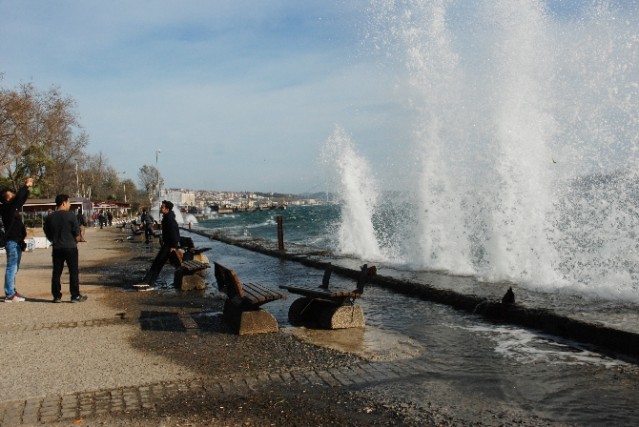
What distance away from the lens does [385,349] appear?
6.21 metres

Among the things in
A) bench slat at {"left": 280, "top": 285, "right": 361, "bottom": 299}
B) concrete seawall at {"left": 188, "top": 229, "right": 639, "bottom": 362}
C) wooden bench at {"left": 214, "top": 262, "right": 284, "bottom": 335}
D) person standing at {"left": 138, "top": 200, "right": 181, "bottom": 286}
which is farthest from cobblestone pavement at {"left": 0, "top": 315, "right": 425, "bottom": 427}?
person standing at {"left": 138, "top": 200, "right": 181, "bottom": 286}

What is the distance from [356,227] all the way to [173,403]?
16.4 metres

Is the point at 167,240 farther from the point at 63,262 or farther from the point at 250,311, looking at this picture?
the point at 250,311

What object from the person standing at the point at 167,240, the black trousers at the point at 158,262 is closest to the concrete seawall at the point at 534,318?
the person standing at the point at 167,240

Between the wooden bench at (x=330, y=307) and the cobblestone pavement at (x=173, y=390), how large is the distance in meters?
1.55

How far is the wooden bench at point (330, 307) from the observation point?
707 cm

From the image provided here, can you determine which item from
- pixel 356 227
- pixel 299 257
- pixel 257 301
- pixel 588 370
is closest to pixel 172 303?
pixel 257 301

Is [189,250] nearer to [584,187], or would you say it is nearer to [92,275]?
[92,275]

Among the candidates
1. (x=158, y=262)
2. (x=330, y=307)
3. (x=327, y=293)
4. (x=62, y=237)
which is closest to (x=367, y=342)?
(x=327, y=293)

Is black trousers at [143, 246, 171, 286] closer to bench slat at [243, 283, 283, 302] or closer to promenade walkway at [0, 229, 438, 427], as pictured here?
promenade walkway at [0, 229, 438, 427]

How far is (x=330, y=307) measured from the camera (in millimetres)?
7352

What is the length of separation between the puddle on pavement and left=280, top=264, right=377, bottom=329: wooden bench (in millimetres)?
135

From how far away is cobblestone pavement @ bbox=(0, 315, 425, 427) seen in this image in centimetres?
428

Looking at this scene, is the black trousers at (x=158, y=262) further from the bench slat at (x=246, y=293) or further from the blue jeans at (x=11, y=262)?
the bench slat at (x=246, y=293)
